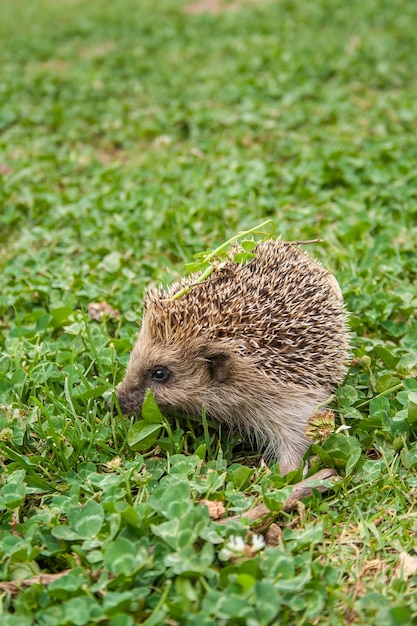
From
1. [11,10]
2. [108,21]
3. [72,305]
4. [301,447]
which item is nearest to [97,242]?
[72,305]

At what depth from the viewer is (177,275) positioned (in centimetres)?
504

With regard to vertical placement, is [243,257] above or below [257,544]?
above

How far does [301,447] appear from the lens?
3600 millimetres

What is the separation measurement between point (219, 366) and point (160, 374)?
0.35 m

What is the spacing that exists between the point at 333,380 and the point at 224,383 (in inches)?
24.3

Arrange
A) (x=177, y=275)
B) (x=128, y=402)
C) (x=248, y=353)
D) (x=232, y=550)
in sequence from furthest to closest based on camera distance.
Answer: (x=177, y=275), (x=128, y=402), (x=248, y=353), (x=232, y=550)

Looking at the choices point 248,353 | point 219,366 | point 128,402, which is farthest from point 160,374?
point 248,353

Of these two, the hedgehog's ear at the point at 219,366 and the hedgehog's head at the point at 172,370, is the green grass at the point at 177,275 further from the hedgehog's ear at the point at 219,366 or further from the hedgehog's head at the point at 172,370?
the hedgehog's ear at the point at 219,366

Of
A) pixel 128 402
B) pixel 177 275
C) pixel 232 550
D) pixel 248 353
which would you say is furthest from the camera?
pixel 177 275

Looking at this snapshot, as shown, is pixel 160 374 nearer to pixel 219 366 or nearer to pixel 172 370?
pixel 172 370

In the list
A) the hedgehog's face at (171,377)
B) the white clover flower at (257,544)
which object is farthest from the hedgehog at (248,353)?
the white clover flower at (257,544)

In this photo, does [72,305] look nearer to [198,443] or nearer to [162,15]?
[198,443]

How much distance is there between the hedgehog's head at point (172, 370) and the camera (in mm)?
3689

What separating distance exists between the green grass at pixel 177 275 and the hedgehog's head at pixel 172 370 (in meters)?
0.15
